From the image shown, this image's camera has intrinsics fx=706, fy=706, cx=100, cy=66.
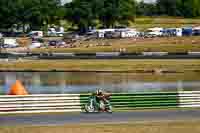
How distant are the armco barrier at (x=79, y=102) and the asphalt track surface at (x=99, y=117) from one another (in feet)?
2.00

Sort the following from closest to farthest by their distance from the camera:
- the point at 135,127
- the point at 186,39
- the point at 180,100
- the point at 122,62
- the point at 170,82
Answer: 1. the point at 135,127
2. the point at 180,100
3. the point at 170,82
4. the point at 122,62
5. the point at 186,39

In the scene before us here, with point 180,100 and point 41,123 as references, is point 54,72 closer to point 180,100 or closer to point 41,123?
point 180,100

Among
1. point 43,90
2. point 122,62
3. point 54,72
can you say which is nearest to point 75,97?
point 43,90

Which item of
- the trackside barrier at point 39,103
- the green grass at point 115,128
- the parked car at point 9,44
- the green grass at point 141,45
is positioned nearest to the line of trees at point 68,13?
the green grass at point 141,45

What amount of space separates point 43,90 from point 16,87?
24.5 meters

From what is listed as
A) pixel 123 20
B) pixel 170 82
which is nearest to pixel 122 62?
pixel 170 82

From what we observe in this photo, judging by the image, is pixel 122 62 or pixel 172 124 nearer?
pixel 172 124

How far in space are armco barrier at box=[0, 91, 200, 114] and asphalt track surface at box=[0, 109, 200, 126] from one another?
2.00 ft

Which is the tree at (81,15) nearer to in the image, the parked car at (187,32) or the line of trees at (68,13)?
the line of trees at (68,13)

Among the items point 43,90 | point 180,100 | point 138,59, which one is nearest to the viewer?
point 180,100

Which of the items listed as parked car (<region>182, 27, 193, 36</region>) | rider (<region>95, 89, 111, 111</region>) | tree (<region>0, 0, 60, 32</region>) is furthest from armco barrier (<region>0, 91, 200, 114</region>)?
tree (<region>0, 0, 60, 32</region>)

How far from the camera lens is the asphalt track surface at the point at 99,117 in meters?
35.7

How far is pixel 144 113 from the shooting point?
39.4 m

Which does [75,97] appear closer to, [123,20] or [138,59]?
[138,59]
